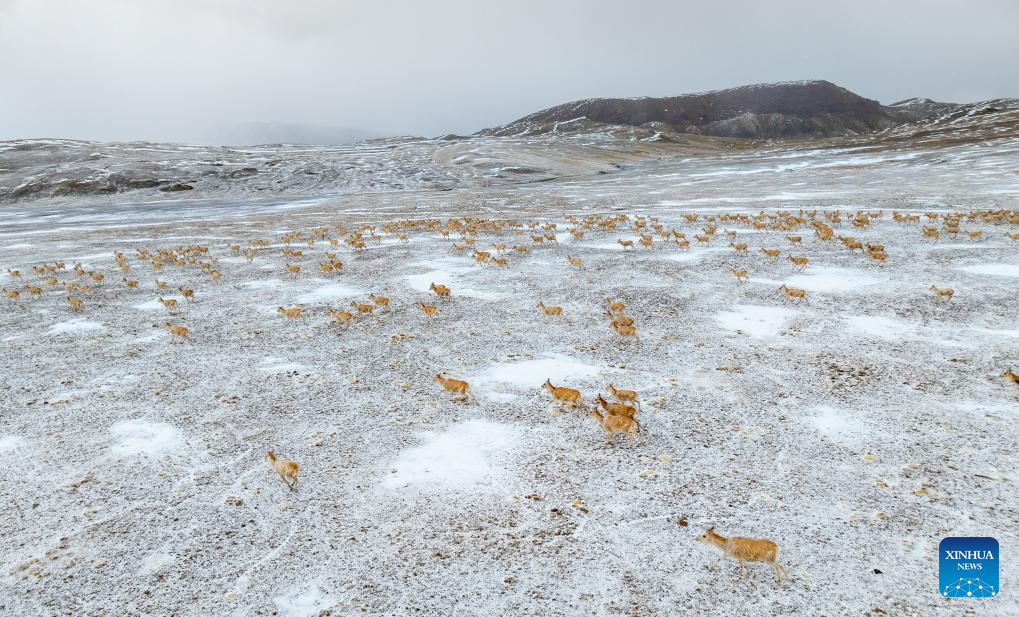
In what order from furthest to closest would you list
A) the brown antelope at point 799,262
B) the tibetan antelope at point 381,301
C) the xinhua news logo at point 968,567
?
the brown antelope at point 799,262 < the tibetan antelope at point 381,301 < the xinhua news logo at point 968,567

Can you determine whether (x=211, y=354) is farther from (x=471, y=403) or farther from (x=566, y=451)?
(x=566, y=451)

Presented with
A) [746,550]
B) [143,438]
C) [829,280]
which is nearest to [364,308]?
[143,438]

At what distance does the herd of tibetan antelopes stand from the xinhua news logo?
1.43 m

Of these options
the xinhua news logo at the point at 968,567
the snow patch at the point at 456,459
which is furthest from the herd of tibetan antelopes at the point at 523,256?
the xinhua news logo at the point at 968,567

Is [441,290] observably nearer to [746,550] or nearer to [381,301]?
[381,301]

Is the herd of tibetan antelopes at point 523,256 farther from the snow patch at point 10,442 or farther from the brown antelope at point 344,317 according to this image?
the snow patch at point 10,442

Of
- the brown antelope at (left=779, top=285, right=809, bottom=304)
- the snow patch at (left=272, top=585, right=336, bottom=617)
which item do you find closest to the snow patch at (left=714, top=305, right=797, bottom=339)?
the brown antelope at (left=779, top=285, right=809, bottom=304)

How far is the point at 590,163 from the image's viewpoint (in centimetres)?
8769

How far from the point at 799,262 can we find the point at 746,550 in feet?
43.4

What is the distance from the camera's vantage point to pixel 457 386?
28.7 ft

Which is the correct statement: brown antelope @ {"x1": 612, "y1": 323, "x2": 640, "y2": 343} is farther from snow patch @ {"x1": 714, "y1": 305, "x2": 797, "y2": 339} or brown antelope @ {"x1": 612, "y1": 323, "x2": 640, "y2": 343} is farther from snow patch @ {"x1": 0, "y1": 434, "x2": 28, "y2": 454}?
snow patch @ {"x1": 0, "y1": 434, "x2": 28, "y2": 454}

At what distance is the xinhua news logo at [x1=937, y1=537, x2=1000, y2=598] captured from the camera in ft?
15.5

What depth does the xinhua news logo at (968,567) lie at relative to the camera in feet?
15.5

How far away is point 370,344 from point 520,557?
23.1ft
